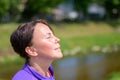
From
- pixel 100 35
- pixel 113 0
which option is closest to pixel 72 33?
pixel 100 35

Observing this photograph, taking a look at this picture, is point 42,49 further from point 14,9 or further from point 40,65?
point 14,9

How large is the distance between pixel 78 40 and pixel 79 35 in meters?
1.87

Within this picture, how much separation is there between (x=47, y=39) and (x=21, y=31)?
17 centimetres

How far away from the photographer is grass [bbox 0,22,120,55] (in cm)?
2538

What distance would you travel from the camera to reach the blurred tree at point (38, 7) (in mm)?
31484

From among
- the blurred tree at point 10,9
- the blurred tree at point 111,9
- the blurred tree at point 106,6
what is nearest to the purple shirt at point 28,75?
the blurred tree at point 10,9

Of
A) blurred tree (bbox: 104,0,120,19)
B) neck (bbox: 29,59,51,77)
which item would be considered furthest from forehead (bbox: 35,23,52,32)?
blurred tree (bbox: 104,0,120,19)

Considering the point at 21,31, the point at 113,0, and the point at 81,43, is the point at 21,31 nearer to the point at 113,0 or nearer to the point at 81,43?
the point at 81,43

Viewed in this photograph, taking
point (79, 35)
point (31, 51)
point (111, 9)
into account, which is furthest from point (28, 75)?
point (111, 9)

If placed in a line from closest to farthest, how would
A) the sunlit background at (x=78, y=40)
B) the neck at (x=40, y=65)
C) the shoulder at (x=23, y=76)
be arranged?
the shoulder at (x=23, y=76), the neck at (x=40, y=65), the sunlit background at (x=78, y=40)

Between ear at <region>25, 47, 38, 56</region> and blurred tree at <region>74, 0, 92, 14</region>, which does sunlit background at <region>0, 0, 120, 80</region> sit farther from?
ear at <region>25, 47, 38, 56</region>

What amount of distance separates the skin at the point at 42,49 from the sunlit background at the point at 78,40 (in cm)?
1289

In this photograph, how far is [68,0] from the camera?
1529 inches

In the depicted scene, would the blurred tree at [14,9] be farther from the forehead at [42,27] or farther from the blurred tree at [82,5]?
the forehead at [42,27]
